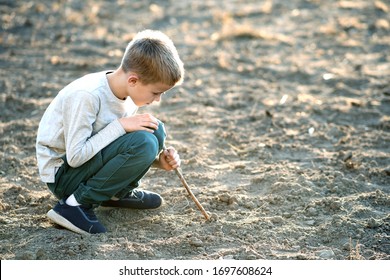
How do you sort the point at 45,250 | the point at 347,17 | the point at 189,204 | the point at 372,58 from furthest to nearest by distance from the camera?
the point at 347,17, the point at 372,58, the point at 189,204, the point at 45,250

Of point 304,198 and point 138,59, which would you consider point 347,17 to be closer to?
point 304,198

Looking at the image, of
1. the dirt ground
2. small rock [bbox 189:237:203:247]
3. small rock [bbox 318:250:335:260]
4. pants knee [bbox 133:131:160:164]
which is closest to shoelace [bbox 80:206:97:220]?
the dirt ground

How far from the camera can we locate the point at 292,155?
4.39 meters

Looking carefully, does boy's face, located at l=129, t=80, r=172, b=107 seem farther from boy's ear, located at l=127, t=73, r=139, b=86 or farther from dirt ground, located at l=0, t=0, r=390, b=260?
dirt ground, located at l=0, t=0, r=390, b=260

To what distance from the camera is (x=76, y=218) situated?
3.24 metres

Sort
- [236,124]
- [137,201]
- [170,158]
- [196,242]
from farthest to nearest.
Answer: [236,124] < [137,201] < [170,158] < [196,242]

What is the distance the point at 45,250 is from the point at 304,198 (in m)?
1.63

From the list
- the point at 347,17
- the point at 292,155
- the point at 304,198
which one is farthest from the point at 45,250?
the point at 347,17

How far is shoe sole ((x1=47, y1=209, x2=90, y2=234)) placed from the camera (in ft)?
10.7

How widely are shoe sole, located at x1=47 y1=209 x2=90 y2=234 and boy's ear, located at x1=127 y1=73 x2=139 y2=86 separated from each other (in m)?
0.84

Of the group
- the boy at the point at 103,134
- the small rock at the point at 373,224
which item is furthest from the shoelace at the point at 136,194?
the small rock at the point at 373,224

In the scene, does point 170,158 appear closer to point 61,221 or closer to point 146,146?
point 146,146

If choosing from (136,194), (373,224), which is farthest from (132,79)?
(373,224)

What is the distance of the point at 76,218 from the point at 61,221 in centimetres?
10
